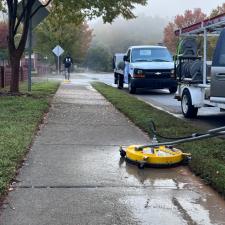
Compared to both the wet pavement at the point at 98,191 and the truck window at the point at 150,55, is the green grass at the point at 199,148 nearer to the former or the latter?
the wet pavement at the point at 98,191

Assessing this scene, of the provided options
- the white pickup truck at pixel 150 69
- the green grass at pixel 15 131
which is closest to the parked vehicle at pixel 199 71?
the green grass at pixel 15 131

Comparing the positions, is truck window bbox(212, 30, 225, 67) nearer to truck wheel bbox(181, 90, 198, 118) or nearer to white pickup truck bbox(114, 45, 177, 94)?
truck wheel bbox(181, 90, 198, 118)

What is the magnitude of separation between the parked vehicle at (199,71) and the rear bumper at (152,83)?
7.26m

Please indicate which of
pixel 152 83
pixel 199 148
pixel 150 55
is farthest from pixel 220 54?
pixel 150 55

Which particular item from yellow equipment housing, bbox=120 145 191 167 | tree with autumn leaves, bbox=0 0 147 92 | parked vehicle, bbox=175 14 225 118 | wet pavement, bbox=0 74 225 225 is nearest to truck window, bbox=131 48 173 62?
tree with autumn leaves, bbox=0 0 147 92

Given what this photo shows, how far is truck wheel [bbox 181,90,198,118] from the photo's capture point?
12.5 metres

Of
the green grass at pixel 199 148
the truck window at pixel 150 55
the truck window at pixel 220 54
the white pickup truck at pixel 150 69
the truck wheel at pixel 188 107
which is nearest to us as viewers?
the green grass at pixel 199 148

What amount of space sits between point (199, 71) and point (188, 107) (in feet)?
3.01

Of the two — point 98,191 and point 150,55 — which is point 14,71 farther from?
point 98,191

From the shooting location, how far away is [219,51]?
1012 centimetres

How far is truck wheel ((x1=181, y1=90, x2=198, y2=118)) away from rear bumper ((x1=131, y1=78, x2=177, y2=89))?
8.19 m

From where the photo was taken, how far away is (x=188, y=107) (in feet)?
41.6

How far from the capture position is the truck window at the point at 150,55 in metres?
22.3

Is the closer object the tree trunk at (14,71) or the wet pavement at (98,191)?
the wet pavement at (98,191)
